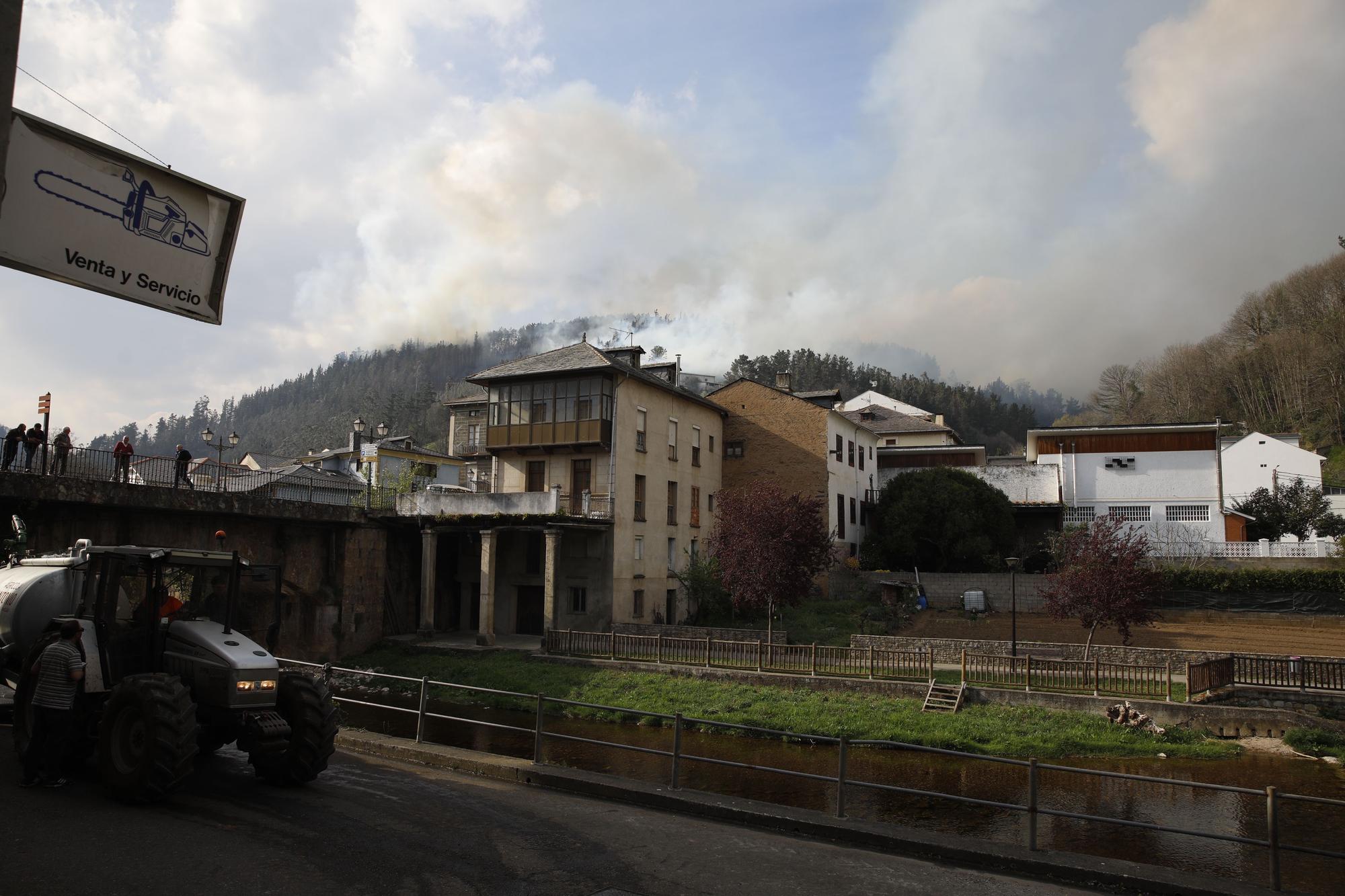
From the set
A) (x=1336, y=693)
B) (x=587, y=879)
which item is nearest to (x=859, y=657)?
(x=1336, y=693)

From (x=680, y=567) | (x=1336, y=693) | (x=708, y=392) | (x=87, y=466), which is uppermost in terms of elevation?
(x=708, y=392)

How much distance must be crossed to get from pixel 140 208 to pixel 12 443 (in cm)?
2130

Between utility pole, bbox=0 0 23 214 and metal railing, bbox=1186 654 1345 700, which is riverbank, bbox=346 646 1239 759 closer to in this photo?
metal railing, bbox=1186 654 1345 700

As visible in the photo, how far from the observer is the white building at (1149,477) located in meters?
44.3

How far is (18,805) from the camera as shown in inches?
345

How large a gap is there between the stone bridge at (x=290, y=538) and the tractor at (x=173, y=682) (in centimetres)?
1109

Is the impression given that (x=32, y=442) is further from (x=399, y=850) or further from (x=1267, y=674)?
(x=1267, y=674)

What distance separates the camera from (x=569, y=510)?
3581 cm

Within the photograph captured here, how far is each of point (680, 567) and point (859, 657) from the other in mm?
15274

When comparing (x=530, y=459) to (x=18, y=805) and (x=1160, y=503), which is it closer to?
(x=18, y=805)

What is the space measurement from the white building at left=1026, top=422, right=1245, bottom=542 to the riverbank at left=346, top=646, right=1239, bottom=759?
26.7 meters

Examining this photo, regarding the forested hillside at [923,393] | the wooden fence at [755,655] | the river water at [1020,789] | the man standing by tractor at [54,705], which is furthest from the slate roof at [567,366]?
the forested hillside at [923,393]

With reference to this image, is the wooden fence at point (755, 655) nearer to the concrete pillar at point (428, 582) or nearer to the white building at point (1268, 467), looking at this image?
the concrete pillar at point (428, 582)

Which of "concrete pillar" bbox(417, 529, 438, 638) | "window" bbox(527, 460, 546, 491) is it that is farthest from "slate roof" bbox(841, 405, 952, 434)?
"concrete pillar" bbox(417, 529, 438, 638)
